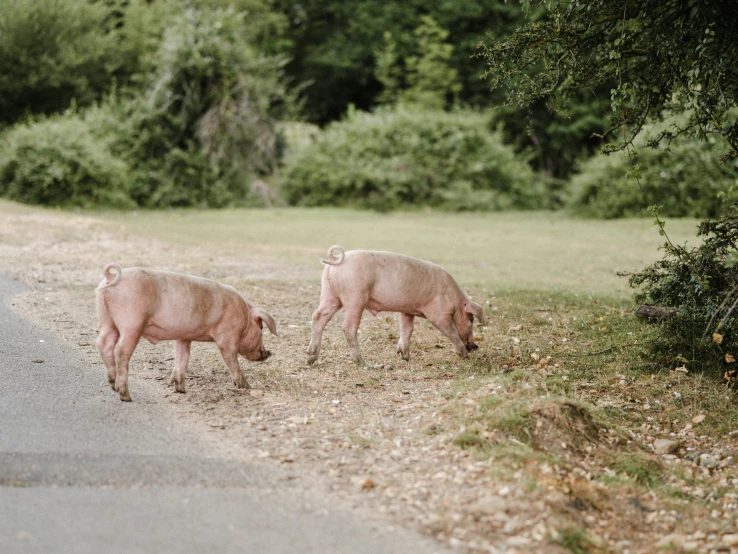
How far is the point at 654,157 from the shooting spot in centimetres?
2488

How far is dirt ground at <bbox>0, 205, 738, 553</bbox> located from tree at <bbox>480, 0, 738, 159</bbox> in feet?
9.78

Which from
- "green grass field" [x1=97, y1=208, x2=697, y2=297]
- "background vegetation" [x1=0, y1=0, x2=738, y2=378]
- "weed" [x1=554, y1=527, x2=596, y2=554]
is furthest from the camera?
"background vegetation" [x1=0, y1=0, x2=738, y2=378]

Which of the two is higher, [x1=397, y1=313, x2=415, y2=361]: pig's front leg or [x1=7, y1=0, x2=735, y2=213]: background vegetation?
[x1=7, y1=0, x2=735, y2=213]: background vegetation

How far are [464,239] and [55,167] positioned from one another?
1133 centimetres

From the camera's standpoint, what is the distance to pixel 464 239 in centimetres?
2041

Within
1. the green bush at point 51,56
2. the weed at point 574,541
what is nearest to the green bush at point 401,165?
the green bush at point 51,56

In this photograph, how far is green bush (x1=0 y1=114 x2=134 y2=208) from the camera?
22250 mm

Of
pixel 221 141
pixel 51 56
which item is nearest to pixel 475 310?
pixel 221 141

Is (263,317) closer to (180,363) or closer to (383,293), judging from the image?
(180,363)

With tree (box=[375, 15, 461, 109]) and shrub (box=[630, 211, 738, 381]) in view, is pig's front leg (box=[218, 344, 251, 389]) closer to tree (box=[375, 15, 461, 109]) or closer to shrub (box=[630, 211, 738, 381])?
shrub (box=[630, 211, 738, 381])

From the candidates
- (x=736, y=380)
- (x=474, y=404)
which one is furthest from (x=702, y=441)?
(x=474, y=404)

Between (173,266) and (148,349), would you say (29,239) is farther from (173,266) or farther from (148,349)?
(148,349)

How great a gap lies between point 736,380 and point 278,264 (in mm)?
8767

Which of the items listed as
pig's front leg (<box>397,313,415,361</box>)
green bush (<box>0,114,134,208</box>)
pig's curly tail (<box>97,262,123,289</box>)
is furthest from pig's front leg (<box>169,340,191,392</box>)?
green bush (<box>0,114,134,208</box>)
